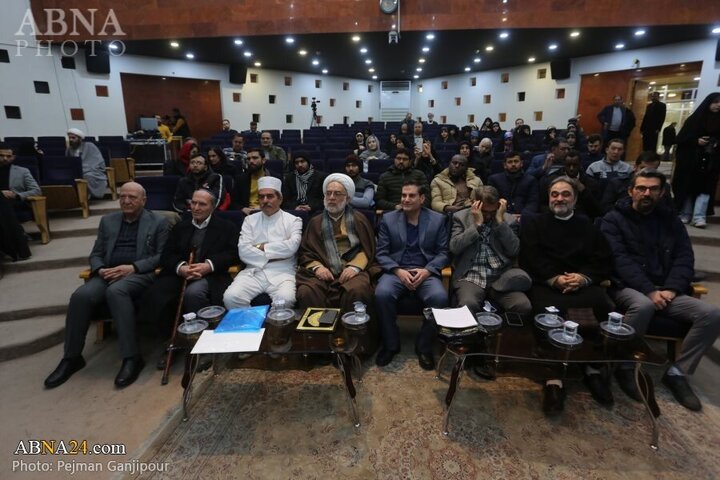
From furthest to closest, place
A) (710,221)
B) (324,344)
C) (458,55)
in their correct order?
(458,55), (710,221), (324,344)

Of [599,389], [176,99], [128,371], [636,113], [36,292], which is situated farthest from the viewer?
[176,99]

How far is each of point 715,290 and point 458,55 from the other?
9657 millimetres

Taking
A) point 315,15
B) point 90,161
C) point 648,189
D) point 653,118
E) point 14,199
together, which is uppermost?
point 315,15

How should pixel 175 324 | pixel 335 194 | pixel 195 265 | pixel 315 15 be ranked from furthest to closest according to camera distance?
pixel 315 15 → pixel 335 194 → pixel 195 265 → pixel 175 324

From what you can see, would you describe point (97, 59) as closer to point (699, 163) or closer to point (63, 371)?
point (63, 371)

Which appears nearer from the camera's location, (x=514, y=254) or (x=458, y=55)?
(x=514, y=254)

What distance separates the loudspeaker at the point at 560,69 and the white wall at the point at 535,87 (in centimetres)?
18

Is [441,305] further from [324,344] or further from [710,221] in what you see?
[710,221]

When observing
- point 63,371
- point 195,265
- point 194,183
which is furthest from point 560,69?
point 63,371

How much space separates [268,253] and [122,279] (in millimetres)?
972

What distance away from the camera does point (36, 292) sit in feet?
9.98

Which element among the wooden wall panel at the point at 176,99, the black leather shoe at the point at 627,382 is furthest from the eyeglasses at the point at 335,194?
the wooden wall panel at the point at 176,99

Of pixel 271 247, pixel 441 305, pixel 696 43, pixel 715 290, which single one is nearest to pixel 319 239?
pixel 271 247

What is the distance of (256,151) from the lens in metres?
4.24
